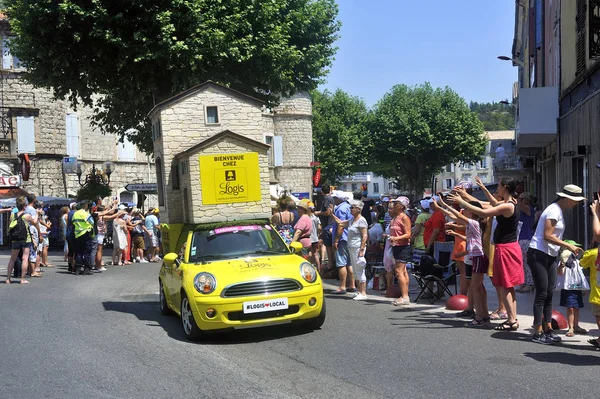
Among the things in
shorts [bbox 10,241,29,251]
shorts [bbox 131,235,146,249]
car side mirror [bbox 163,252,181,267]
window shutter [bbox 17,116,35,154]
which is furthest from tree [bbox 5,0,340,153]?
car side mirror [bbox 163,252,181,267]

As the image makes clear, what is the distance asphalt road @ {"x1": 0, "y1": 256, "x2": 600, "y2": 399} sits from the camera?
6.65 meters

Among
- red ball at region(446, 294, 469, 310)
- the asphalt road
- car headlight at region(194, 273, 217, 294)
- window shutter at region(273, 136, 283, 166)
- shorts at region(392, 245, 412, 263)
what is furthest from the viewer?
window shutter at region(273, 136, 283, 166)

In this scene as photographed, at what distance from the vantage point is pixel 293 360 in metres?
7.93

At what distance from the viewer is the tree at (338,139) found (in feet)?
226

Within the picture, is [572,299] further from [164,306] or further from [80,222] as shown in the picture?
[80,222]

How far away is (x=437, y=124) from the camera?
6712 cm

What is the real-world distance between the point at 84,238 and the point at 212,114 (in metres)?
6.42

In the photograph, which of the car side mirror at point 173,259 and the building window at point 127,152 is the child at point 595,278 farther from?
the building window at point 127,152

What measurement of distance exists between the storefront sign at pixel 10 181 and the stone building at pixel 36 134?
1048mm

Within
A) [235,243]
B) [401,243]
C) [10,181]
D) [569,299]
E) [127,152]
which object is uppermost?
[127,152]

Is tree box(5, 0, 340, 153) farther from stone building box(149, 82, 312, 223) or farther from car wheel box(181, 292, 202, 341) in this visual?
car wheel box(181, 292, 202, 341)

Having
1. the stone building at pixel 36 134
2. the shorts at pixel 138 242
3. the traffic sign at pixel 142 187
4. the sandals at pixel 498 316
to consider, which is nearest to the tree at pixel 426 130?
the stone building at pixel 36 134

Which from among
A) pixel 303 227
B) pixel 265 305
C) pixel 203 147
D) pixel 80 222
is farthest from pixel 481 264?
pixel 80 222

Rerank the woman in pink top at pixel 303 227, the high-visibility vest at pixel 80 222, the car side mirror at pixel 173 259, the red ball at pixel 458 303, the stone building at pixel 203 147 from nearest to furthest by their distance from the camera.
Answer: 1. the car side mirror at pixel 173 259
2. the red ball at pixel 458 303
3. the stone building at pixel 203 147
4. the woman in pink top at pixel 303 227
5. the high-visibility vest at pixel 80 222
